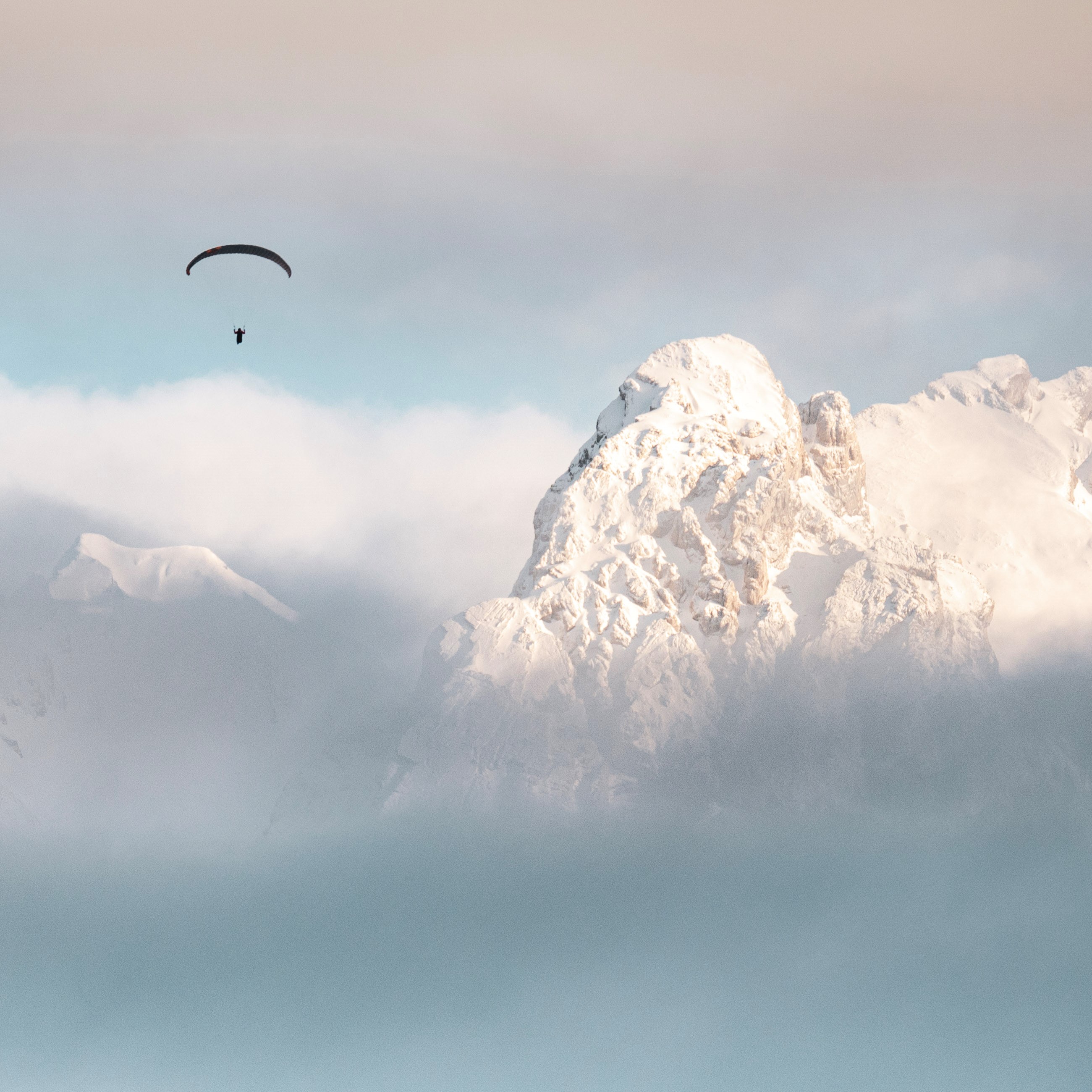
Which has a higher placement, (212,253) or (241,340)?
(212,253)
